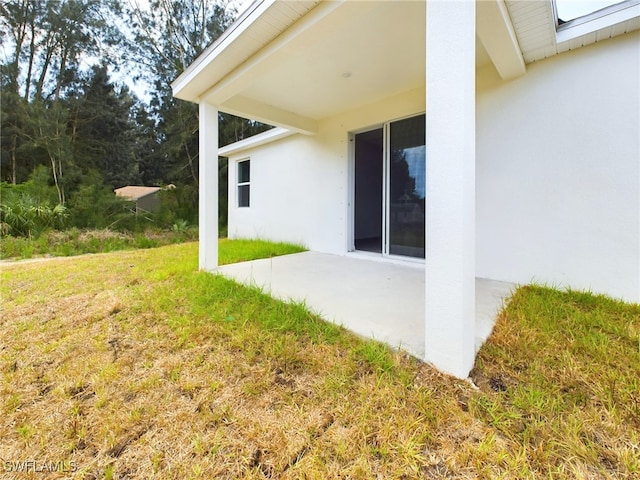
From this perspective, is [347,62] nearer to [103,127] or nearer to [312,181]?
[312,181]

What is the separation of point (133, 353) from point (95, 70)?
14.7 meters

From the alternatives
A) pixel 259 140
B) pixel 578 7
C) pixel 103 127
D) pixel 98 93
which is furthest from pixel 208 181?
pixel 98 93

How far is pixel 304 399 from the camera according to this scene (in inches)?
58.1

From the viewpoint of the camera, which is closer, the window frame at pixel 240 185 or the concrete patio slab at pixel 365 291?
the concrete patio slab at pixel 365 291

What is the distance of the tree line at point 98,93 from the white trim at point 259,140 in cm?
313

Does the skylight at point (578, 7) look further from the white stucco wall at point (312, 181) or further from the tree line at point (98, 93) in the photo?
the tree line at point (98, 93)

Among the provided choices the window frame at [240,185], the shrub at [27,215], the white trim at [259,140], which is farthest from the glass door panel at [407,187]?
the shrub at [27,215]

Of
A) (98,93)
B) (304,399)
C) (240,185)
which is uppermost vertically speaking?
(98,93)

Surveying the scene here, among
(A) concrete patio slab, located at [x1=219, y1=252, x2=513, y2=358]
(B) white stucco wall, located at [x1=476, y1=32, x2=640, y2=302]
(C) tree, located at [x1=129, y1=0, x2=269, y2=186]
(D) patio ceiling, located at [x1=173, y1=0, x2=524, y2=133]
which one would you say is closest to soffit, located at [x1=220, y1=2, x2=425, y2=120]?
(D) patio ceiling, located at [x1=173, y1=0, x2=524, y2=133]

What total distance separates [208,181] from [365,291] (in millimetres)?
2664

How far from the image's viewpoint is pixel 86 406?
4.82 feet

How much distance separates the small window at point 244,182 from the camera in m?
7.80

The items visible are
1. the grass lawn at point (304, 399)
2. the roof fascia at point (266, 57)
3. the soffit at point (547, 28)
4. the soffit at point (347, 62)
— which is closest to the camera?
the grass lawn at point (304, 399)

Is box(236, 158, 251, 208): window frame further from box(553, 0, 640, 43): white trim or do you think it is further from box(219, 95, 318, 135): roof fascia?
box(553, 0, 640, 43): white trim
